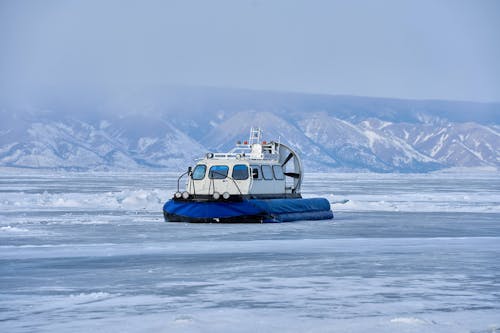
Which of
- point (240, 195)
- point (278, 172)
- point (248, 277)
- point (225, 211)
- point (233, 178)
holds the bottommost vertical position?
point (248, 277)

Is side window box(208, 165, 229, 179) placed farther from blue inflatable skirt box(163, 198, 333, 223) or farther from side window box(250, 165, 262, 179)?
blue inflatable skirt box(163, 198, 333, 223)

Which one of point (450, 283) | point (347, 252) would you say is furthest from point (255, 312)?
point (347, 252)

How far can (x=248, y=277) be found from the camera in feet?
53.2

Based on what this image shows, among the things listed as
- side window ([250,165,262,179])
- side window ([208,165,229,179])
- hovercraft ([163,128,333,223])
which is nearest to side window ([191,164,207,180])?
hovercraft ([163,128,333,223])

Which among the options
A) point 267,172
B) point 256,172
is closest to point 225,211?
point 256,172

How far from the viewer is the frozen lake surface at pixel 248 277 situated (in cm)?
1206

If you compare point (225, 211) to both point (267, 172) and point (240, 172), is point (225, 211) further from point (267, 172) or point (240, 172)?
point (267, 172)

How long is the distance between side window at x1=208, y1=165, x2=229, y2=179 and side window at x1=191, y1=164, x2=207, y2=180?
0.79 ft

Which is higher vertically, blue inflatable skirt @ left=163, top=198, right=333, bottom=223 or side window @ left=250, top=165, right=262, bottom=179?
side window @ left=250, top=165, right=262, bottom=179

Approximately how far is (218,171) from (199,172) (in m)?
0.67

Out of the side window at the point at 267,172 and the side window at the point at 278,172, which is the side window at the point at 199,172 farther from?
the side window at the point at 278,172

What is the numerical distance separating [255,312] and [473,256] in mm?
8361

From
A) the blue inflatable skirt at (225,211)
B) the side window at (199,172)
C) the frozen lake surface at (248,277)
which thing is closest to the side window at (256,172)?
the blue inflatable skirt at (225,211)

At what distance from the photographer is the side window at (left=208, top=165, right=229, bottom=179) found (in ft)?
102
